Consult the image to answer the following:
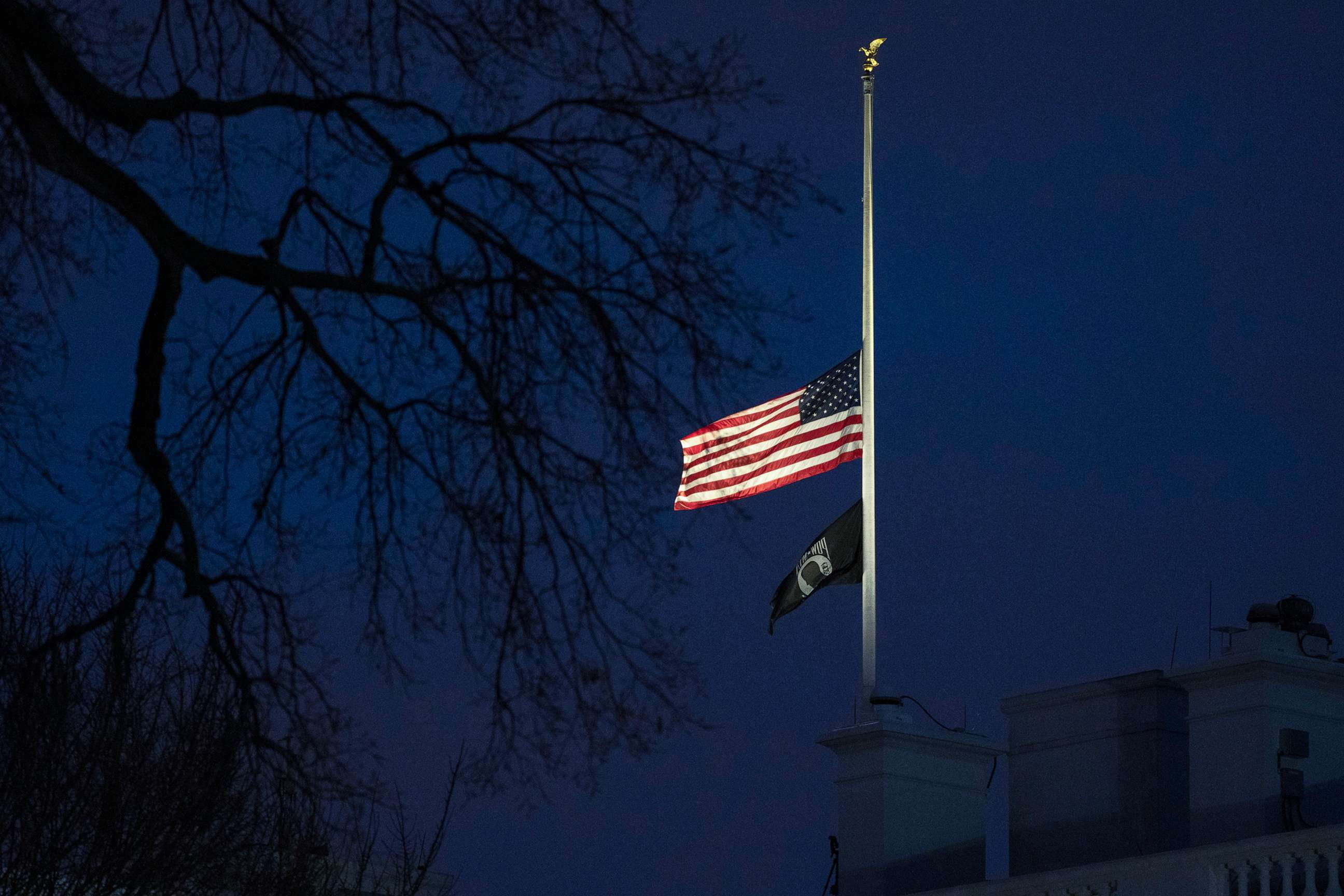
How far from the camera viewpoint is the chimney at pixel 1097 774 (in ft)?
62.8

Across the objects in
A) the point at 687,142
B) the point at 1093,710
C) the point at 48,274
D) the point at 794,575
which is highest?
the point at 794,575

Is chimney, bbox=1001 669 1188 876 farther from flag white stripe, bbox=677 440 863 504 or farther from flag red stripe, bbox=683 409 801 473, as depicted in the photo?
flag red stripe, bbox=683 409 801 473

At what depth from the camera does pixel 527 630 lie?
6.35 meters

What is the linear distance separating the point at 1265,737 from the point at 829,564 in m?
6.30

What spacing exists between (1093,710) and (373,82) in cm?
1432

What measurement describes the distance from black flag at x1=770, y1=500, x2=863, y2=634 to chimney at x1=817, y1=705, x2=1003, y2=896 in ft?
8.14

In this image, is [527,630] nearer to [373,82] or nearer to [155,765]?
[373,82]

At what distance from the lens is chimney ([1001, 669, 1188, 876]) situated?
19.2m

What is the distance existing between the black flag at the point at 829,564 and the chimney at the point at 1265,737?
195 inches

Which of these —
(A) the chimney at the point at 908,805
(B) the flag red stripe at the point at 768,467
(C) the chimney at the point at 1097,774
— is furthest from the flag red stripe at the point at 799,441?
(C) the chimney at the point at 1097,774

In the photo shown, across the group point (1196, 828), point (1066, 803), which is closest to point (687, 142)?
point (1196, 828)

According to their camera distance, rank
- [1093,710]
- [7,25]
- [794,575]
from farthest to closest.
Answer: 1. [794,575]
2. [1093,710]
3. [7,25]

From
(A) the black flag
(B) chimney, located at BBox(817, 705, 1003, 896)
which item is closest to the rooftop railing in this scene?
(B) chimney, located at BBox(817, 705, 1003, 896)

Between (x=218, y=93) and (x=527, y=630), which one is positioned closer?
(x=527, y=630)
